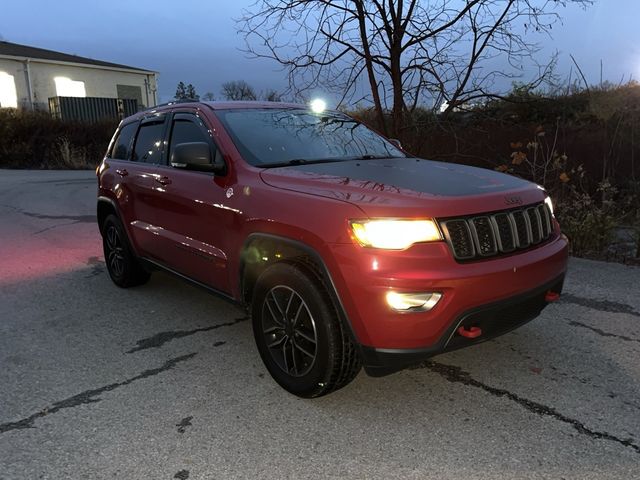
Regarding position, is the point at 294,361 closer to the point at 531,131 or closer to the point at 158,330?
the point at 158,330

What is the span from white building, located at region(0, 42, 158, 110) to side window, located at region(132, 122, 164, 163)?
3275 centimetres

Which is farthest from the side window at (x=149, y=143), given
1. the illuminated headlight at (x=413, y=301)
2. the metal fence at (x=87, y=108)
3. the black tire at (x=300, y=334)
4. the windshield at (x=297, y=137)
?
the metal fence at (x=87, y=108)

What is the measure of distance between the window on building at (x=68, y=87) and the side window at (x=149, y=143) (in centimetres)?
3498

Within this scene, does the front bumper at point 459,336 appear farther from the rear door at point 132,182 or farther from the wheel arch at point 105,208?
→ the wheel arch at point 105,208

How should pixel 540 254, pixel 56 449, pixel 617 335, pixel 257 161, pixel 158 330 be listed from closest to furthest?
→ pixel 56 449, pixel 540 254, pixel 257 161, pixel 617 335, pixel 158 330

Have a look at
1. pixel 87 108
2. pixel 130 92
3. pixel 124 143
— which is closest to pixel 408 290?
pixel 124 143

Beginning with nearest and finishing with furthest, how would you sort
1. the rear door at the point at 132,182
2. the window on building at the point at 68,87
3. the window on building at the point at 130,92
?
1. the rear door at the point at 132,182
2. the window on building at the point at 68,87
3. the window on building at the point at 130,92

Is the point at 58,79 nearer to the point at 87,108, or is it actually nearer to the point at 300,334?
the point at 87,108

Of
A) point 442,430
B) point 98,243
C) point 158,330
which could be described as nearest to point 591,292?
point 442,430

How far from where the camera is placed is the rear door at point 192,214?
3678 millimetres

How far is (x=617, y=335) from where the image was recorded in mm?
3941

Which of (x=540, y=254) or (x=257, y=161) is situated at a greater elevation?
(x=257, y=161)

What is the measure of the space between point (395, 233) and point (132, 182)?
10.1 ft

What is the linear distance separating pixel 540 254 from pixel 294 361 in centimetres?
158
